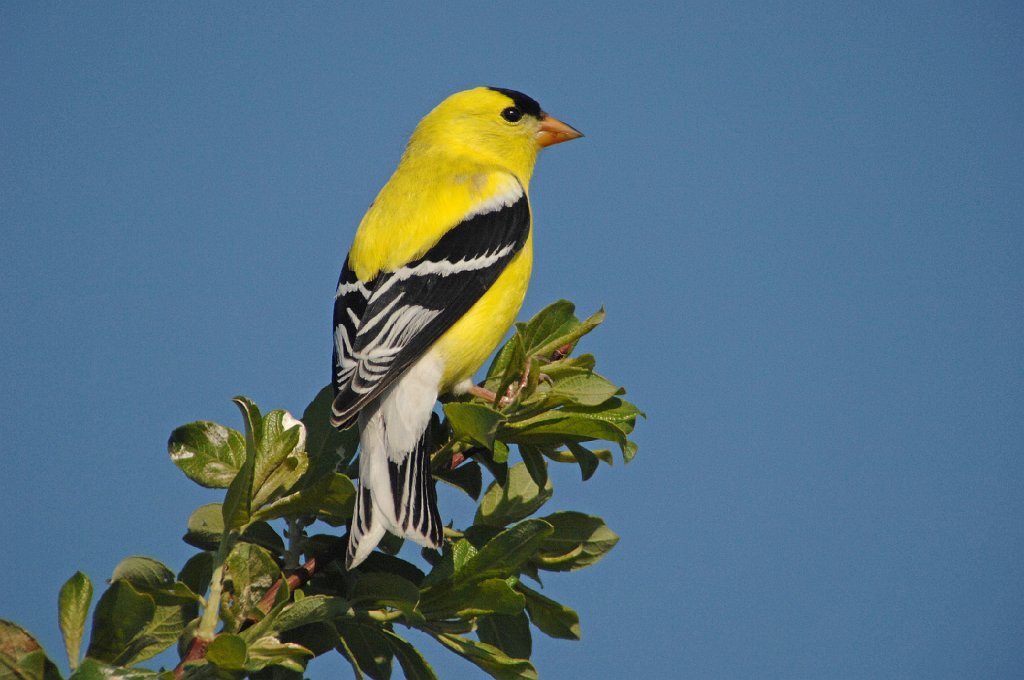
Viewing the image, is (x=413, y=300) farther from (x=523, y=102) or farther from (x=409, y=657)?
→ (x=523, y=102)

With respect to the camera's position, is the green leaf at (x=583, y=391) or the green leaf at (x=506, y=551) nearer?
the green leaf at (x=506, y=551)

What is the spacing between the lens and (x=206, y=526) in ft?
6.36

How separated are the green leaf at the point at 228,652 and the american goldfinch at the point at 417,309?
40 cm

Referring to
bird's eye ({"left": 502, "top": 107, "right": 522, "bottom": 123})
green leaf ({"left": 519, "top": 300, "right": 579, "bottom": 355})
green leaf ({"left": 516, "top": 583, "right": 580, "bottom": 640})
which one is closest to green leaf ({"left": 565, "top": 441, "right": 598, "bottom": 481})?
green leaf ({"left": 516, "top": 583, "right": 580, "bottom": 640})

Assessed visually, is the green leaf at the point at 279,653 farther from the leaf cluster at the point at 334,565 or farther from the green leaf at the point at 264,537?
the green leaf at the point at 264,537

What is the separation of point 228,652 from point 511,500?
2.51 feet

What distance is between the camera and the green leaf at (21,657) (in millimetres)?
1462

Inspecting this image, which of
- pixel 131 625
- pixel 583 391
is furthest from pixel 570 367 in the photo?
pixel 131 625

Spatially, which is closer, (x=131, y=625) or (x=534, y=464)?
(x=131, y=625)

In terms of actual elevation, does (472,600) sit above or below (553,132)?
below

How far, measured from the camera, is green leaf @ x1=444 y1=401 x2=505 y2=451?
187 centimetres

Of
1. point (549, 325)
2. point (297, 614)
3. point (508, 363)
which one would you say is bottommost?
point (297, 614)

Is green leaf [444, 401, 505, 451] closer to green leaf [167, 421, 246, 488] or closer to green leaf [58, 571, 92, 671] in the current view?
green leaf [167, 421, 246, 488]

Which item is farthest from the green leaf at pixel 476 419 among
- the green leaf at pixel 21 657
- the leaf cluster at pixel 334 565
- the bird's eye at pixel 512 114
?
the bird's eye at pixel 512 114
